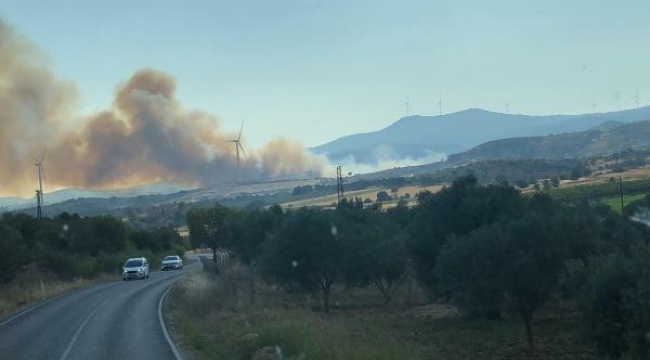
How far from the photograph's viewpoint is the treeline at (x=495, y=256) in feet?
57.5

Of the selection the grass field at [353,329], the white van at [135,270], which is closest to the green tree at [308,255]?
the grass field at [353,329]

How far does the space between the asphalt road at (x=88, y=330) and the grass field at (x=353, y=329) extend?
0.99 meters

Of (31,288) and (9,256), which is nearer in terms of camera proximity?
(9,256)

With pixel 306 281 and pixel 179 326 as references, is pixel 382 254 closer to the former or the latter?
pixel 306 281

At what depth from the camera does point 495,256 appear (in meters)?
24.5

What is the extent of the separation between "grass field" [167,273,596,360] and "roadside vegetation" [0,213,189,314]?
10.2 m

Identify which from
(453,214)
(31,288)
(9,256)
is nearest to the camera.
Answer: (453,214)

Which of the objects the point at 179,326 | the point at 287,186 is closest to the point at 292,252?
the point at 179,326

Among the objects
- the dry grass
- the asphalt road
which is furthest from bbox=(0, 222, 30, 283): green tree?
the asphalt road

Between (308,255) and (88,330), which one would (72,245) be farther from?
(88,330)

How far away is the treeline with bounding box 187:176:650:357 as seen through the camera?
17.5 m

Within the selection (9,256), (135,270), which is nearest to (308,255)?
(9,256)

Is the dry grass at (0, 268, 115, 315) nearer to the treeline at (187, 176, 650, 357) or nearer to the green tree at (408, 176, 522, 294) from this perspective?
the treeline at (187, 176, 650, 357)

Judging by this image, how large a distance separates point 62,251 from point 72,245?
4800mm
